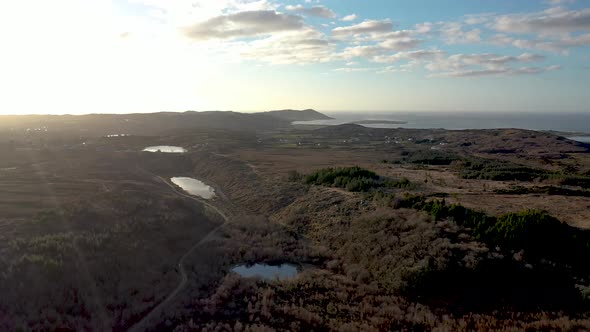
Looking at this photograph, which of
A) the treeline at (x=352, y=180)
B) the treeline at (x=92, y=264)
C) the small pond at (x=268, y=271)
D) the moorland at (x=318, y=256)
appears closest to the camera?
the moorland at (x=318, y=256)

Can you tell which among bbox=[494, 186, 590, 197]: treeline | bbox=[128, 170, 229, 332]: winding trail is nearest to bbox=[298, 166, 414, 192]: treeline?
bbox=[494, 186, 590, 197]: treeline

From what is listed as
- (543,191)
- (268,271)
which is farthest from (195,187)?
(543,191)

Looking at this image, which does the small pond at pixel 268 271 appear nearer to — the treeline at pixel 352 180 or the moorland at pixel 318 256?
the moorland at pixel 318 256

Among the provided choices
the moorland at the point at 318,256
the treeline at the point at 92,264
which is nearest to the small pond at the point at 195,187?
the moorland at the point at 318,256

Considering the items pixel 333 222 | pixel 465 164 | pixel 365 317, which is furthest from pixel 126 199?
pixel 465 164

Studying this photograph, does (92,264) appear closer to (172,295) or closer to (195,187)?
(172,295)

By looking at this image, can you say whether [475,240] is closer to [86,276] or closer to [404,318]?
[404,318]
